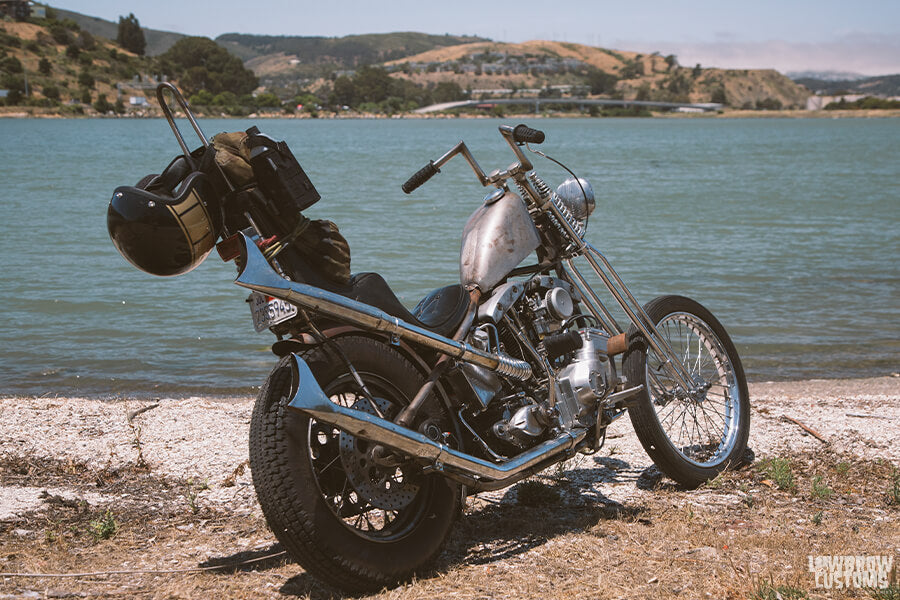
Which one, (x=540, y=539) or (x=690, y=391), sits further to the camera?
(x=690, y=391)

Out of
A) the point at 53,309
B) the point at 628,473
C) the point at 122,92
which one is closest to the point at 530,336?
the point at 628,473

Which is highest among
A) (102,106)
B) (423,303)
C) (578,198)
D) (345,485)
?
(578,198)

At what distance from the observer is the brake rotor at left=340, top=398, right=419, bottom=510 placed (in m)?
3.88

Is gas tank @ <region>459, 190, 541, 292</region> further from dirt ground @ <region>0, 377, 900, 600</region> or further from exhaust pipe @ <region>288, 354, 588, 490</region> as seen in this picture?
dirt ground @ <region>0, 377, 900, 600</region>

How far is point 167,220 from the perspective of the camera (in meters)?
3.58

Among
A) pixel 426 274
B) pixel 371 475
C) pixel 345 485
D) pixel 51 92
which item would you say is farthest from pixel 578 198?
pixel 51 92

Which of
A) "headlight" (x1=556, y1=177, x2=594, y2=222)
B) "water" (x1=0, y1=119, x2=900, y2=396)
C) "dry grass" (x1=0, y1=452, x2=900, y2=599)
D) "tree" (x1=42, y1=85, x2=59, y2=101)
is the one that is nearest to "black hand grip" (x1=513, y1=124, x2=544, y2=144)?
"headlight" (x1=556, y1=177, x2=594, y2=222)

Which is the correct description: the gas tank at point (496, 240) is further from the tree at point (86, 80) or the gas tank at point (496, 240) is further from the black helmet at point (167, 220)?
the tree at point (86, 80)

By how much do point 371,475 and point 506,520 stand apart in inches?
45.7

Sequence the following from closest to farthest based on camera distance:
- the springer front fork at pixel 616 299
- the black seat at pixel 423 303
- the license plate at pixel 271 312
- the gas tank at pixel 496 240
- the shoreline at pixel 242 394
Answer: the license plate at pixel 271 312 → the black seat at pixel 423 303 → the gas tank at pixel 496 240 → the springer front fork at pixel 616 299 → the shoreline at pixel 242 394

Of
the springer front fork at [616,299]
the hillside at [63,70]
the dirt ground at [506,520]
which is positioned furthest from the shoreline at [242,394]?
the hillside at [63,70]

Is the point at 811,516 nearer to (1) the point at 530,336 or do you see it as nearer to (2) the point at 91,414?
(1) the point at 530,336

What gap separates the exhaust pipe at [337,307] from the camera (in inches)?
142

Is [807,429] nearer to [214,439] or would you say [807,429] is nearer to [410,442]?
[410,442]
